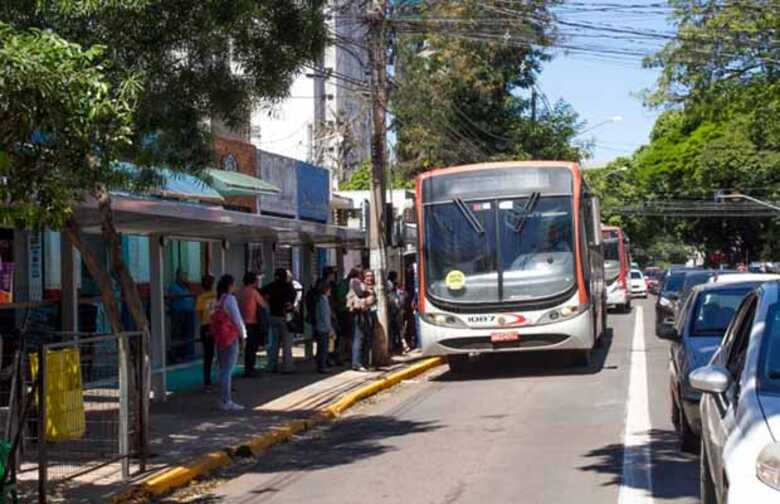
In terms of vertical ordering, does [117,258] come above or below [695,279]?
above

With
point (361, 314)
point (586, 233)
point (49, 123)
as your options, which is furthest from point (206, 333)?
point (49, 123)

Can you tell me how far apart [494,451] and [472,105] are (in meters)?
30.5

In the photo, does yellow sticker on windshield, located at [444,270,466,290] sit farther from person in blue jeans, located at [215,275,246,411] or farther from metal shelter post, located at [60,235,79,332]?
metal shelter post, located at [60,235,79,332]

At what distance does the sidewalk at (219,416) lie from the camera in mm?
10102

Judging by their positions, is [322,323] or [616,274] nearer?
[322,323]

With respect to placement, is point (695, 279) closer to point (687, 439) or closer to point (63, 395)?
point (687, 439)

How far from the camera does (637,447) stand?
37.1 feet

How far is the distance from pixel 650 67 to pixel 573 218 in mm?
10494

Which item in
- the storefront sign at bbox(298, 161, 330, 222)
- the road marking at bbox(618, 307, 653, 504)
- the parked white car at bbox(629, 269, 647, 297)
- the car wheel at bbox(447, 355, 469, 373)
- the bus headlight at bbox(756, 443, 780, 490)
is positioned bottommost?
the road marking at bbox(618, 307, 653, 504)

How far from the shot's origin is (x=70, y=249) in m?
14.4

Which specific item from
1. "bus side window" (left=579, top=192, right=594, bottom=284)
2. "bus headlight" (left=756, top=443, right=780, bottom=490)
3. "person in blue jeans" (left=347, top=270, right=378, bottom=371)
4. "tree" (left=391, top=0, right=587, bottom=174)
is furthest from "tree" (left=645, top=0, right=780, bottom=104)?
"bus headlight" (left=756, top=443, right=780, bottom=490)

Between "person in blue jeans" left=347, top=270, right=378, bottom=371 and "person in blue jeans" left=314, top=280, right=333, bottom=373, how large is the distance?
451mm

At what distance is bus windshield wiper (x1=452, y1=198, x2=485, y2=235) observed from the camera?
61.7ft

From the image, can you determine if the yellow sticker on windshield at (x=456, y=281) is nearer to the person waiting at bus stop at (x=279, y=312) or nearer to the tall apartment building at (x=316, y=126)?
the person waiting at bus stop at (x=279, y=312)
